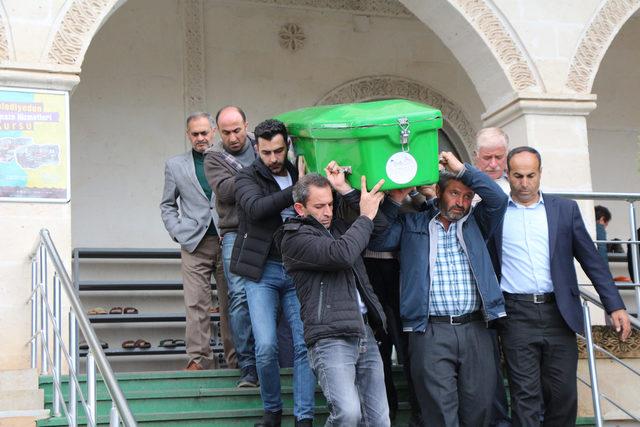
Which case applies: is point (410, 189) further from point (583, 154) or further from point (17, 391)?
point (583, 154)

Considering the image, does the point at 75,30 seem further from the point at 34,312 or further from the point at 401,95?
the point at 401,95

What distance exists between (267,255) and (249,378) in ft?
2.91

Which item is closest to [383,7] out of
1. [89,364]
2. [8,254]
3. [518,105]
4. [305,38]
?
[305,38]

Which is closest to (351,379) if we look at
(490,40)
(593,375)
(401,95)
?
(593,375)

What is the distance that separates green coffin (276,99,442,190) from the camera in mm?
4852

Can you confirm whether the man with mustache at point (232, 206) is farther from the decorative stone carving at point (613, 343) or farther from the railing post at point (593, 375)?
the decorative stone carving at point (613, 343)

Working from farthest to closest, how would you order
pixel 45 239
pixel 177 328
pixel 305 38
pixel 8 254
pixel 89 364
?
pixel 305 38
pixel 177 328
pixel 8 254
pixel 45 239
pixel 89 364

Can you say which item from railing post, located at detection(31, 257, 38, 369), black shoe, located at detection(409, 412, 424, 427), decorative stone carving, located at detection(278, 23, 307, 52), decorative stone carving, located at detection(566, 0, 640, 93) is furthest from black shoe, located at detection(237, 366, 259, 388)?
decorative stone carving, located at detection(278, 23, 307, 52)

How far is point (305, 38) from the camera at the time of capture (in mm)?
10320

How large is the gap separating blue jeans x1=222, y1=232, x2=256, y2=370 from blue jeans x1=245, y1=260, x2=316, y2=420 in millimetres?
231

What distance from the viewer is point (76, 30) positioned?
708 cm

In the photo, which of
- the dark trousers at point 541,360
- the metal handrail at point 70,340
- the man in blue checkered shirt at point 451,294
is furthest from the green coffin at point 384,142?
the metal handrail at point 70,340

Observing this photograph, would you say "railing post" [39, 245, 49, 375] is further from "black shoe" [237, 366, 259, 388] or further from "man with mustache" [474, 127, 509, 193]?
"man with mustache" [474, 127, 509, 193]

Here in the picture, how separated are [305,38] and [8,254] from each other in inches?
182
